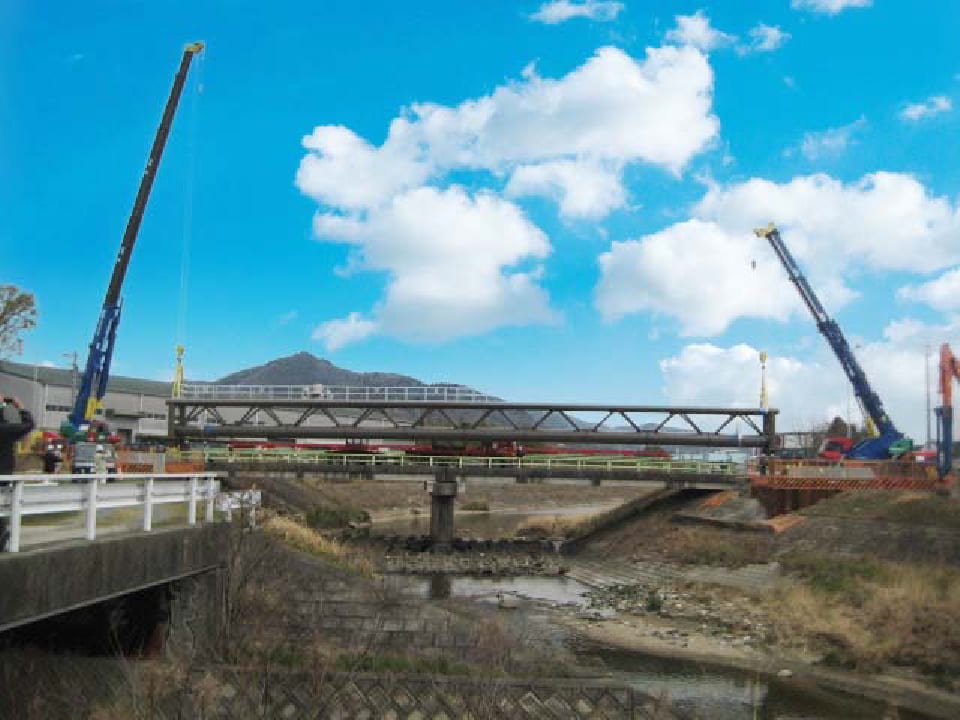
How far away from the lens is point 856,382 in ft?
197

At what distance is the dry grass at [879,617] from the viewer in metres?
23.0

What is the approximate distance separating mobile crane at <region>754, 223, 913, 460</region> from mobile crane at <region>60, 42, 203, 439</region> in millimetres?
44797

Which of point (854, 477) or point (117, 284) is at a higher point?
point (117, 284)

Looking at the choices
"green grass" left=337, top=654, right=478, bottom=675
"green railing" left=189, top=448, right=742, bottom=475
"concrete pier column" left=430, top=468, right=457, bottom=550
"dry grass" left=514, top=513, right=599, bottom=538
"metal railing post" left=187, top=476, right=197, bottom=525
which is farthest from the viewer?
"dry grass" left=514, top=513, right=599, bottom=538

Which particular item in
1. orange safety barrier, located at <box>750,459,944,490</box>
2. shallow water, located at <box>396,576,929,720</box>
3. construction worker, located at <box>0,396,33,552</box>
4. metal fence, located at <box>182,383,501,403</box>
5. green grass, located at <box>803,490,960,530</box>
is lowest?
shallow water, located at <box>396,576,929,720</box>

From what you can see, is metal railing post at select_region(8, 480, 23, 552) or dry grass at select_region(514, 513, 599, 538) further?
dry grass at select_region(514, 513, 599, 538)

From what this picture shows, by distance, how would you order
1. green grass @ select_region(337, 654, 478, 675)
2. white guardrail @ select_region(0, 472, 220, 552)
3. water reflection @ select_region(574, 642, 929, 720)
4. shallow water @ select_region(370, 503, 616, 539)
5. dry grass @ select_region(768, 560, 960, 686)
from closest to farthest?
1. white guardrail @ select_region(0, 472, 220, 552)
2. green grass @ select_region(337, 654, 478, 675)
3. water reflection @ select_region(574, 642, 929, 720)
4. dry grass @ select_region(768, 560, 960, 686)
5. shallow water @ select_region(370, 503, 616, 539)

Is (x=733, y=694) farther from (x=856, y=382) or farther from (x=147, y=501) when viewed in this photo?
(x=856, y=382)

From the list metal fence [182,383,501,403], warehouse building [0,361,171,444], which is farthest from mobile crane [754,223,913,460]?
warehouse building [0,361,171,444]

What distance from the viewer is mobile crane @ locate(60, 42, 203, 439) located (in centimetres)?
5203

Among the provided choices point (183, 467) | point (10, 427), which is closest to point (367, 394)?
point (183, 467)

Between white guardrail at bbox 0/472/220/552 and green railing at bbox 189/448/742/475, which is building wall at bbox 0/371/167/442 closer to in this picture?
green railing at bbox 189/448/742/475

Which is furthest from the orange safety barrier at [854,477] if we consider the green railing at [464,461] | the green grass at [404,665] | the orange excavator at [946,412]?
the green grass at [404,665]

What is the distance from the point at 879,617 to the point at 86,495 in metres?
23.3
